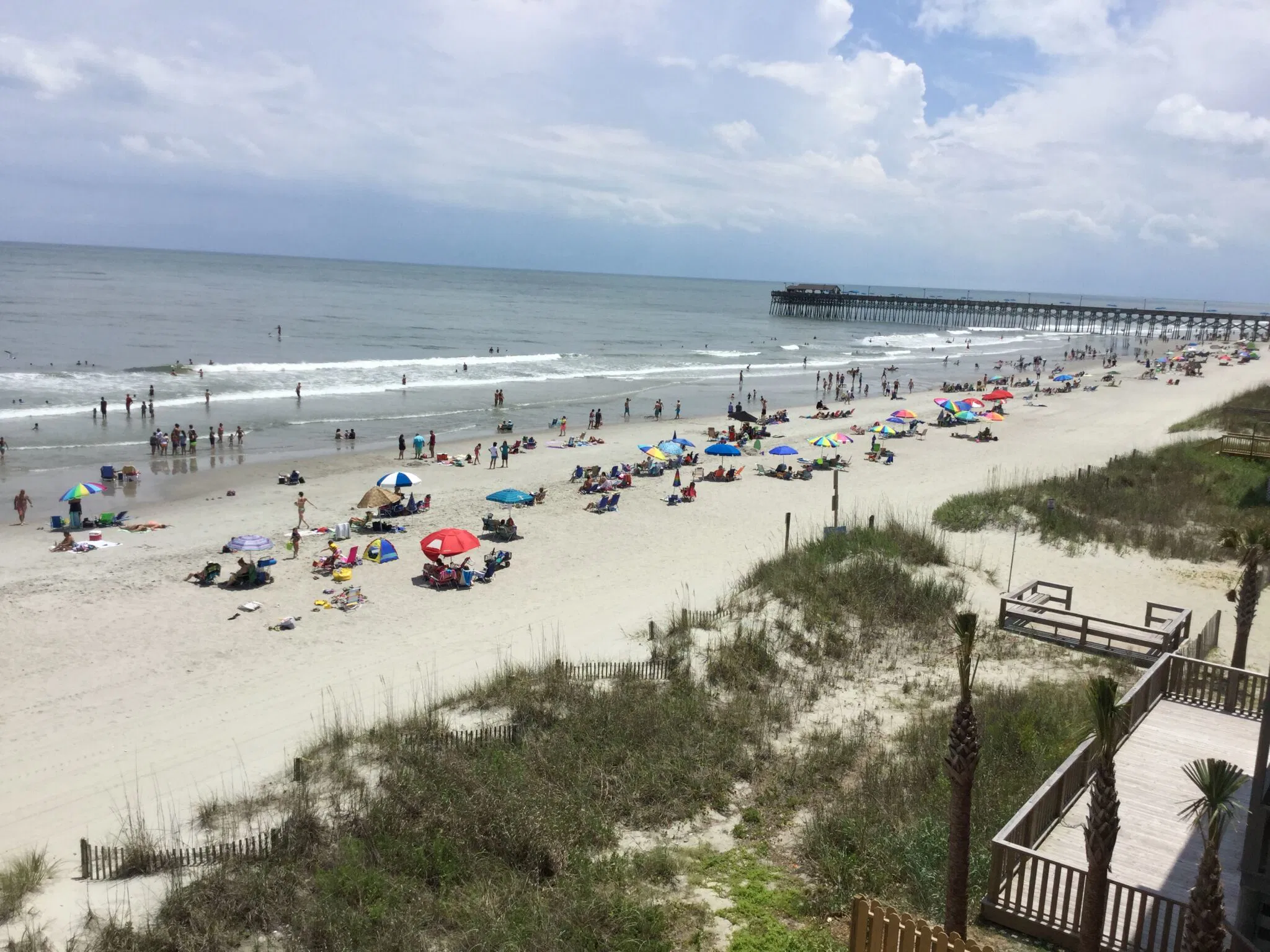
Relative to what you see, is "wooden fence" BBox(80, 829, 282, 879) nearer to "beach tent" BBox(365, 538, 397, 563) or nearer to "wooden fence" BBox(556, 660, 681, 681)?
"wooden fence" BBox(556, 660, 681, 681)

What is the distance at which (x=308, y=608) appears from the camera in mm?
16516

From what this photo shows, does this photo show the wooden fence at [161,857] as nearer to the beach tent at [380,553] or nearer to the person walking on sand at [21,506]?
the beach tent at [380,553]

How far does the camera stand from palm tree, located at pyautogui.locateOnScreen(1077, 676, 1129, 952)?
550cm

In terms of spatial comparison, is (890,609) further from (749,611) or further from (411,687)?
(411,687)

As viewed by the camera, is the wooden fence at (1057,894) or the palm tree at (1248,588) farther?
→ the palm tree at (1248,588)

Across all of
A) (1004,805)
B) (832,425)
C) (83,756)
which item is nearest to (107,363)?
(832,425)

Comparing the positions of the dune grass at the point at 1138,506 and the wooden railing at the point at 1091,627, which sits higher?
the dune grass at the point at 1138,506

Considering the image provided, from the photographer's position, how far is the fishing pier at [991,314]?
102250 millimetres

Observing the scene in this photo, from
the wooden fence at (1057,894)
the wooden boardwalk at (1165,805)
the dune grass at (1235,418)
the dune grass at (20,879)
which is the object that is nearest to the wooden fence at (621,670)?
the wooden fence at (1057,894)

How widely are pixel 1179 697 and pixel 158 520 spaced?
2172cm

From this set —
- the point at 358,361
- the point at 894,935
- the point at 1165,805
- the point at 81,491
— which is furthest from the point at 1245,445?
the point at 358,361

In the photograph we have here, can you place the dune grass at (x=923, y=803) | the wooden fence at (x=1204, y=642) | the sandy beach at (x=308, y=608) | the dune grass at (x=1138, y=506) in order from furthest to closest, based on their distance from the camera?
1. the dune grass at (x=1138, y=506)
2. the wooden fence at (x=1204, y=642)
3. the sandy beach at (x=308, y=608)
4. the dune grass at (x=923, y=803)

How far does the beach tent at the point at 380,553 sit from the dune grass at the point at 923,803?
A: 1225 cm

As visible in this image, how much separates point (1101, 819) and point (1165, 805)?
3005mm
